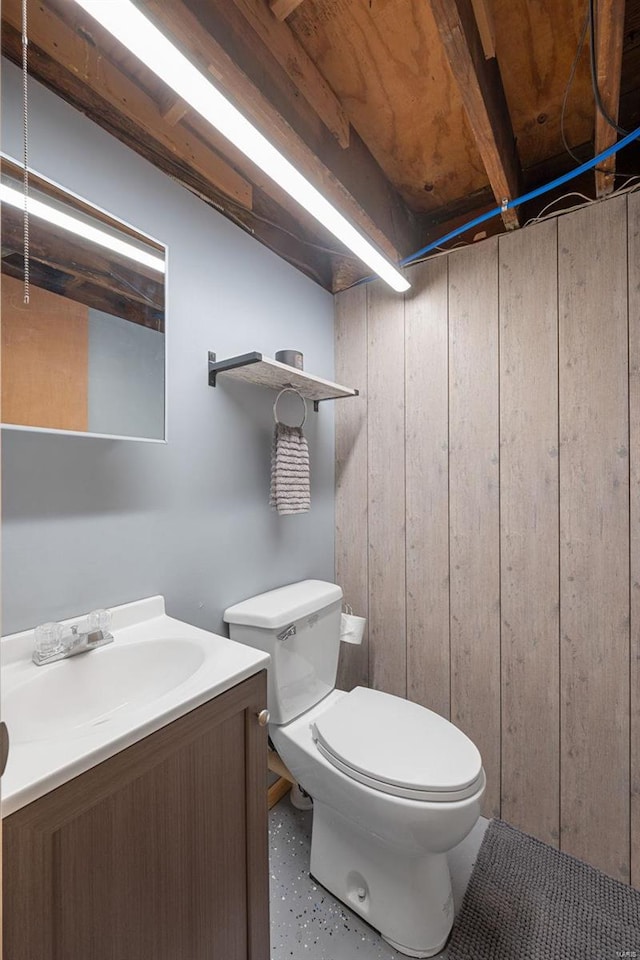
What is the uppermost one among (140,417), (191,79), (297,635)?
(191,79)

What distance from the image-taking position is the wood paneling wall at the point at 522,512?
133 cm

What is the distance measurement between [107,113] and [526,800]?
2.55 metres

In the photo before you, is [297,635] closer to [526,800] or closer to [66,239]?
[526,800]

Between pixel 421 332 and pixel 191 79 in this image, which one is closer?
pixel 191 79

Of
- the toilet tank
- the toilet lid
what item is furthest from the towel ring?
the toilet lid

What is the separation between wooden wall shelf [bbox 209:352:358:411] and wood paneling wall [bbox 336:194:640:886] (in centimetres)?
34

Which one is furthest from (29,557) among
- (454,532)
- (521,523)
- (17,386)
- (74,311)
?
(521,523)

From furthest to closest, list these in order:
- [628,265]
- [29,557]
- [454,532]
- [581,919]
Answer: [454,532], [628,265], [581,919], [29,557]

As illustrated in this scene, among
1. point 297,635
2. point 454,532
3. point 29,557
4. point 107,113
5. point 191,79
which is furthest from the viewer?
point 454,532

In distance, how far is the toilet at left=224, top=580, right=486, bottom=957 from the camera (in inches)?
41.4

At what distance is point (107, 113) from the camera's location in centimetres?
110

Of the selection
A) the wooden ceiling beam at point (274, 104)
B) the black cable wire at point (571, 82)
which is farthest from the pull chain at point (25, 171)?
the black cable wire at point (571, 82)

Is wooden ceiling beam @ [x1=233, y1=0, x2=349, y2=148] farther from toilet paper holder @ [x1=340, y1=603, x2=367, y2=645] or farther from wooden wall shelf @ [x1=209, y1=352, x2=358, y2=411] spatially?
toilet paper holder @ [x1=340, y1=603, x2=367, y2=645]

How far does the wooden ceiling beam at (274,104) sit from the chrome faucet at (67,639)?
1.25 metres
